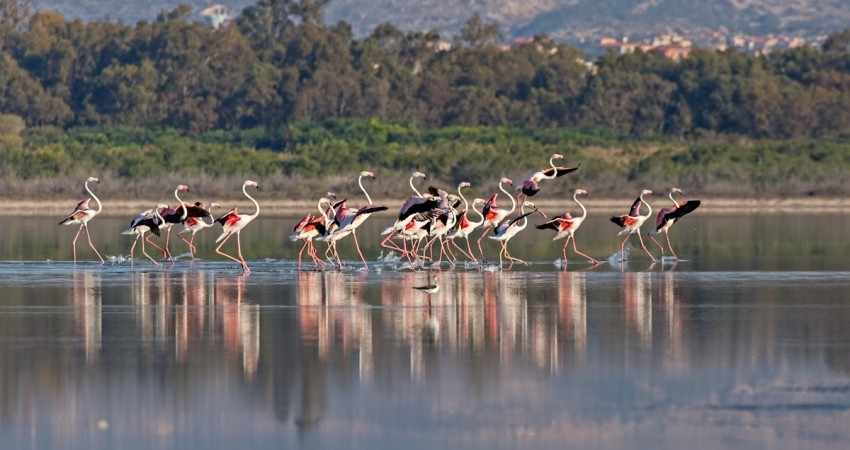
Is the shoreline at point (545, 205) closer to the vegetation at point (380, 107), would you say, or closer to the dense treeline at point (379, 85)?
the vegetation at point (380, 107)

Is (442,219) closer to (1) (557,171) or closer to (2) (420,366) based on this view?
(1) (557,171)

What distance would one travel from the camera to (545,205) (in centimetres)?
4138

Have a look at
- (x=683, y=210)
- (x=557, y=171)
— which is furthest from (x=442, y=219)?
(x=683, y=210)

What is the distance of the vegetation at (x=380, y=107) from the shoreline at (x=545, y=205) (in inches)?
65.5

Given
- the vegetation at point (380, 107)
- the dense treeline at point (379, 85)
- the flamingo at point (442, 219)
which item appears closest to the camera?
the flamingo at point (442, 219)

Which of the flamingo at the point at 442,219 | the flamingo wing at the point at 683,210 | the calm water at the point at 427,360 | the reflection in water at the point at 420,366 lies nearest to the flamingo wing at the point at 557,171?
the flamingo wing at the point at 683,210

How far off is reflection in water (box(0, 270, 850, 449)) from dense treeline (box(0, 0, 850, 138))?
4452cm

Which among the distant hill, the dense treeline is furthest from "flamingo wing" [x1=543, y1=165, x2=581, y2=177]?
the distant hill

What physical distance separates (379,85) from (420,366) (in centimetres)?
5204

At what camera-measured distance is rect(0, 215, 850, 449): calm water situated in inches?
399

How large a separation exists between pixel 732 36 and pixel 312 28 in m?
77.3

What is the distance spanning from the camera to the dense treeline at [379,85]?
62469mm

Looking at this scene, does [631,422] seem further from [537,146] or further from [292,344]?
[537,146]

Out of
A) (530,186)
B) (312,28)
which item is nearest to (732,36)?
(312,28)
